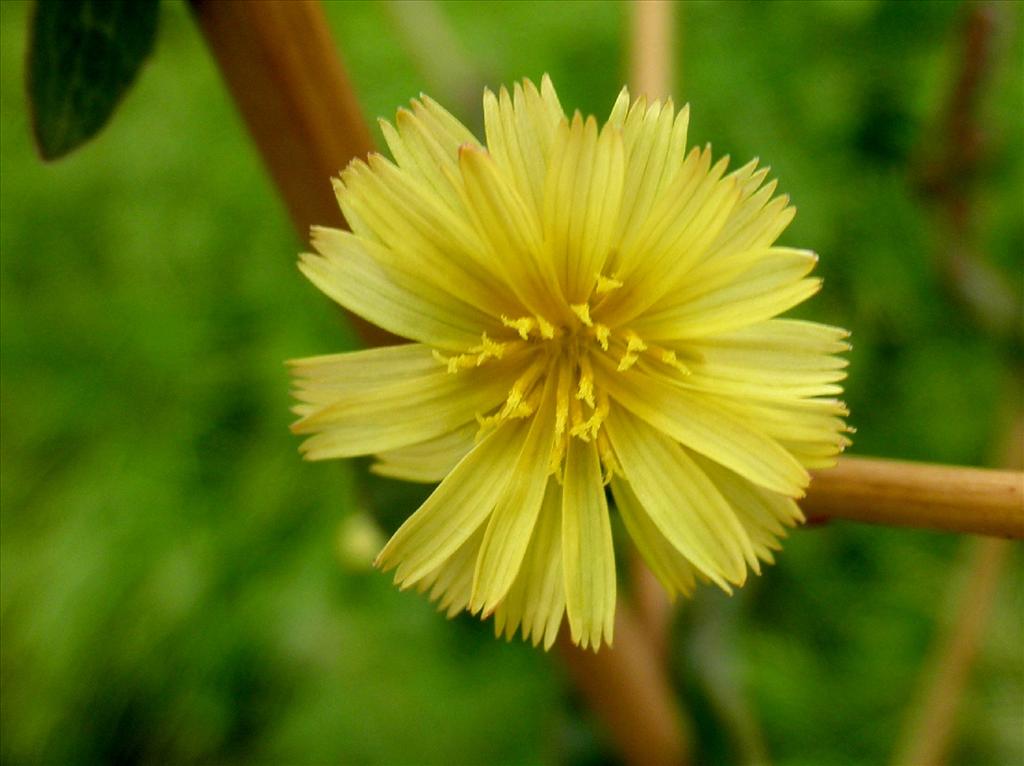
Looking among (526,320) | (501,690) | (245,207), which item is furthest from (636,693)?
(245,207)

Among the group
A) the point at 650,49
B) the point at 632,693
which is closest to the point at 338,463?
the point at 632,693

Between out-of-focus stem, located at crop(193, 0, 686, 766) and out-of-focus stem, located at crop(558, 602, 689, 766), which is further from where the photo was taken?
out-of-focus stem, located at crop(558, 602, 689, 766)

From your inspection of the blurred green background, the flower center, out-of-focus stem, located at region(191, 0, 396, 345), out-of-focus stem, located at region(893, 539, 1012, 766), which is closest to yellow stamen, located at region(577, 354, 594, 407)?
the flower center

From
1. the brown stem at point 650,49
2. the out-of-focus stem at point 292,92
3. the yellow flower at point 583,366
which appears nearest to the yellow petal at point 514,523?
the yellow flower at point 583,366

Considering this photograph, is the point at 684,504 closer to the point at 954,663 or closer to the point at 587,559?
the point at 587,559

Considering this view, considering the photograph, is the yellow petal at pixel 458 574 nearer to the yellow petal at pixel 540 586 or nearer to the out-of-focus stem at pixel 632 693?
the yellow petal at pixel 540 586

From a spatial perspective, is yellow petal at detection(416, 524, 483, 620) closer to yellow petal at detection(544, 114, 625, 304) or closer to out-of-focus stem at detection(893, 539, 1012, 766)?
yellow petal at detection(544, 114, 625, 304)
